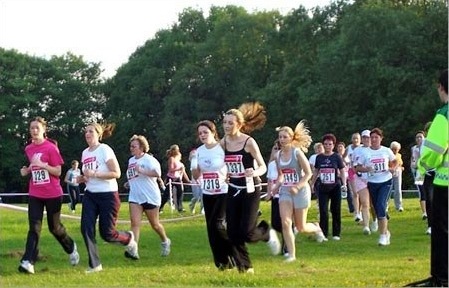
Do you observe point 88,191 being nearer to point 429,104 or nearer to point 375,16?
point 429,104

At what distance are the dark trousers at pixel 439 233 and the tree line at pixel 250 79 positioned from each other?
4594 centimetres

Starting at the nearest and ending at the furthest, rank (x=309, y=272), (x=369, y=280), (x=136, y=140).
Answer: (x=369, y=280)
(x=309, y=272)
(x=136, y=140)

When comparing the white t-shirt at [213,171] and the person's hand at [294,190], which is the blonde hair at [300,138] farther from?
the white t-shirt at [213,171]

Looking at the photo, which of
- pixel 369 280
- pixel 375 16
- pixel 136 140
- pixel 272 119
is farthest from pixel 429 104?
pixel 369 280

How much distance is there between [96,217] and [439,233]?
16.6 ft

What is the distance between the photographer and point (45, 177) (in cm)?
1264

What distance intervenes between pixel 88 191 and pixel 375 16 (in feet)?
161

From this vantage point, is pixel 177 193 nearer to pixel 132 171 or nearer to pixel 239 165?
pixel 132 171

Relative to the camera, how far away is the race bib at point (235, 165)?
11680 mm

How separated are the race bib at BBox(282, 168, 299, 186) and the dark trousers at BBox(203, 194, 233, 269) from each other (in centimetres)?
161

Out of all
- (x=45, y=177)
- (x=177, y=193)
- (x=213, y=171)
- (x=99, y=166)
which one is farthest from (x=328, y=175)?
(x=177, y=193)

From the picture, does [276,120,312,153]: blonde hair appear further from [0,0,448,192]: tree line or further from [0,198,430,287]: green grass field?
[0,0,448,192]: tree line

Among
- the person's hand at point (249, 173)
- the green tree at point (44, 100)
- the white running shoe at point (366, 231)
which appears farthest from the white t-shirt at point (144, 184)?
the green tree at point (44, 100)

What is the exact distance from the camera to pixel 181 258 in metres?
14.7
